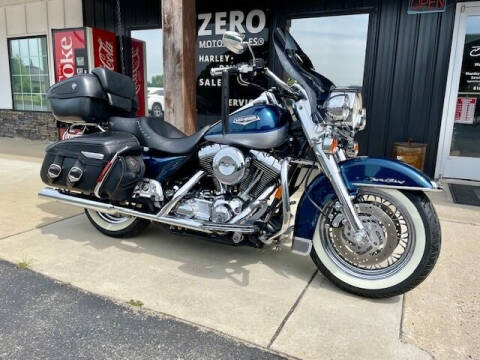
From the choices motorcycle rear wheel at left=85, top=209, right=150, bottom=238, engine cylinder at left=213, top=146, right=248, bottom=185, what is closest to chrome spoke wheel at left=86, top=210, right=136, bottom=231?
motorcycle rear wheel at left=85, top=209, right=150, bottom=238

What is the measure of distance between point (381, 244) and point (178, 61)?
3.06 m

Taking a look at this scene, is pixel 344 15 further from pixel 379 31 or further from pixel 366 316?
pixel 366 316

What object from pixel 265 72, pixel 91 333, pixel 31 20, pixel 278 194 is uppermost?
pixel 31 20

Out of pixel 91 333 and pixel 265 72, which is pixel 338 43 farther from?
pixel 91 333

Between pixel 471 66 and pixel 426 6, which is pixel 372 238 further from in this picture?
pixel 426 6

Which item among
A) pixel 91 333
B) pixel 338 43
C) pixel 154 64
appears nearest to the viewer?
pixel 91 333

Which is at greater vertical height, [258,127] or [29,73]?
[29,73]

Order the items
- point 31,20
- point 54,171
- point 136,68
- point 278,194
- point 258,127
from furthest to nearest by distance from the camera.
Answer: point 31,20 → point 136,68 → point 54,171 → point 278,194 → point 258,127

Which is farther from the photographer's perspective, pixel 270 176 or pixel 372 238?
pixel 270 176

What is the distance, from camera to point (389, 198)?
234 centimetres

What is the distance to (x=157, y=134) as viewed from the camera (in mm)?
3086

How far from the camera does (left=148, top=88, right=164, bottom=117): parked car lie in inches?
336

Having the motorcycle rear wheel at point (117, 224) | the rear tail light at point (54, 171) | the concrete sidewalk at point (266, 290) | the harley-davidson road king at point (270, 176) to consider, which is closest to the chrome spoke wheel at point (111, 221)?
the motorcycle rear wheel at point (117, 224)

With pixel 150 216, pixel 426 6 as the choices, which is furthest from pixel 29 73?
pixel 426 6
